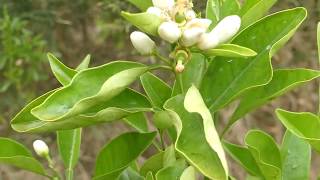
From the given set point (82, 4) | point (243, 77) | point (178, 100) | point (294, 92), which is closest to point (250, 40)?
point (243, 77)

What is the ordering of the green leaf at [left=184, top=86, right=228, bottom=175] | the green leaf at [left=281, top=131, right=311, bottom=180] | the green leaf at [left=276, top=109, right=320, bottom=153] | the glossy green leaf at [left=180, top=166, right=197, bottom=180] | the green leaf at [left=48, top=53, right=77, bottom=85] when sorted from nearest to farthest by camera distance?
the green leaf at [left=184, top=86, right=228, bottom=175] < the glossy green leaf at [left=180, top=166, right=197, bottom=180] < the green leaf at [left=276, top=109, right=320, bottom=153] < the green leaf at [left=48, top=53, right=77, bottom=85] < the green leaf at [left=281, top=131, right=311, bottom=180]

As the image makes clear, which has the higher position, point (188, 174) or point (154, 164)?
point (188, 174)

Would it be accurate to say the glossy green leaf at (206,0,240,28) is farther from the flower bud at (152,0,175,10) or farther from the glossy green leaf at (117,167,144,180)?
the glossy green leaf at (117,167,144,180)

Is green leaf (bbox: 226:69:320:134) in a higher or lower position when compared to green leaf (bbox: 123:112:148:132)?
higher

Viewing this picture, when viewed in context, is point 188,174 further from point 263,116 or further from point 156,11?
point 263,116

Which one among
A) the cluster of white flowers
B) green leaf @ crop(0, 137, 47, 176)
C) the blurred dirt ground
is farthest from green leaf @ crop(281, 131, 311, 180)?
the blurred dirt ground

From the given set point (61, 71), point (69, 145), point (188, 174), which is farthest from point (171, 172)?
point (69, 145)

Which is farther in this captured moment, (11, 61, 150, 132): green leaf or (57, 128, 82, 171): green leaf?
(57, 128, 82, 171): green leaf

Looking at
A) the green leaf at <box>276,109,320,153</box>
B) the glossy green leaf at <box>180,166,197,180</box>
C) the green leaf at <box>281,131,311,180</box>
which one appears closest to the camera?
the glossy green leaf at <box>180,166,197,180</box>
